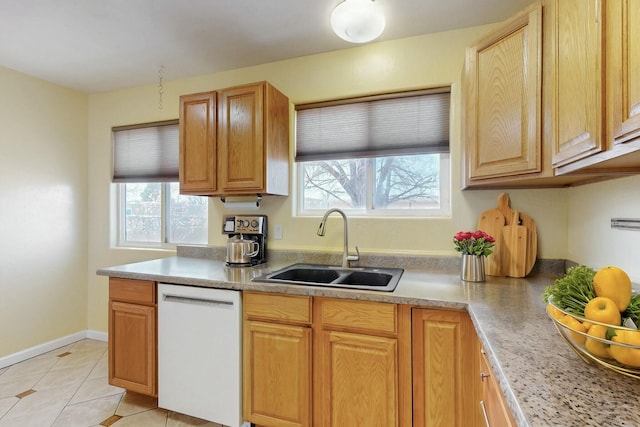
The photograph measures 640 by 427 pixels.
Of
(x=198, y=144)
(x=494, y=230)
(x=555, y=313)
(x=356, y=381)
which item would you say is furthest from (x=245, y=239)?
(x=555, y=313)

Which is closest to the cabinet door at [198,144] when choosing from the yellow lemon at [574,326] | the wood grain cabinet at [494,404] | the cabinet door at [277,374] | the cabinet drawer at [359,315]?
the cabinet door at [277,374]

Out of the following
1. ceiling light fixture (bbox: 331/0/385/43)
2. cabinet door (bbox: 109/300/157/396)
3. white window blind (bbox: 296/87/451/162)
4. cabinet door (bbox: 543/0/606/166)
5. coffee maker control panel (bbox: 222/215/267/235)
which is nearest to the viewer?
cabinet door (bbox: 543/0/606/166)

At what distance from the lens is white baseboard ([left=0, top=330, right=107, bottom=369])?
256 centimetres

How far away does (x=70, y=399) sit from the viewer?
2.11 meters

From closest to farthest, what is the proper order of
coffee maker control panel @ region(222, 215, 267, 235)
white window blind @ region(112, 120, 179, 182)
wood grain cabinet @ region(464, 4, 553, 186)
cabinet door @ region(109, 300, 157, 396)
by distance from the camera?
wood grain cabinet @ region(464, 4, 553, 186) → cabinet door @ region(109, 300, 157, 396) → coffee maker control panel @ region(222, 215, 267, 235) → white window blind @ region(112, 120, 179, 182)

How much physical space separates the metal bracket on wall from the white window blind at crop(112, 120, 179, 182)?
2.97 m

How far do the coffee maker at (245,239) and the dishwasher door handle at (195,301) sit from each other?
1.41 ft

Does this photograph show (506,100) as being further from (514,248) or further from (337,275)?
(337,275)

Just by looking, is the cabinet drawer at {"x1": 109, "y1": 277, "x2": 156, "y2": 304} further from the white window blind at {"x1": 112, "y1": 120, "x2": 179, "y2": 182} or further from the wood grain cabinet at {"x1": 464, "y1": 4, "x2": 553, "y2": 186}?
the wood grain cabinet at {"x1": 464, "y1": 4, "x2": 553, "y2": 186}

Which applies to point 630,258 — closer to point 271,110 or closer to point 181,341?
point 271,110

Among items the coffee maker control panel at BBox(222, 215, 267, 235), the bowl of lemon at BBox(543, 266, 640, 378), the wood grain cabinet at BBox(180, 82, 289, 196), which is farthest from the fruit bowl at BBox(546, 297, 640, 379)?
the coffee maker control panel at BBox(222, 215, 267, 235)

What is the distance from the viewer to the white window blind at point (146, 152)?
112 inches

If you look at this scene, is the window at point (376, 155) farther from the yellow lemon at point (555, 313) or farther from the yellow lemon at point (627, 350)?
the yellow lemon at point (627, 350)

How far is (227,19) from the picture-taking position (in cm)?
191
